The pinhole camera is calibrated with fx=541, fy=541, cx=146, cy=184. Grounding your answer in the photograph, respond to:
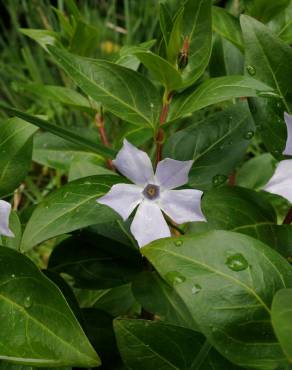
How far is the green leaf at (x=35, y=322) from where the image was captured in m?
0.67

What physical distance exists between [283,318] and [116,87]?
0.45m

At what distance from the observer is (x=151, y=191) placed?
875 mm

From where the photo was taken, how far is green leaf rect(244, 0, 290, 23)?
1.01 metres

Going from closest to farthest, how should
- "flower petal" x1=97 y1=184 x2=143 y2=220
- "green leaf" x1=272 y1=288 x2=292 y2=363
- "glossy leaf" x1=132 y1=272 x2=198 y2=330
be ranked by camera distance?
"green leaf" x1=272 y1=288 x2=292 y2=363
"flower petal" x1=97 y1=184 x2=143 y2=220
"glossy leaf" x1=132 y1=272 x2=198 y2=330

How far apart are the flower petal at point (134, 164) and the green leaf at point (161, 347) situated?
231mm

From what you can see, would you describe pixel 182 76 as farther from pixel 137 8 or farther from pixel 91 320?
pixel 137 8

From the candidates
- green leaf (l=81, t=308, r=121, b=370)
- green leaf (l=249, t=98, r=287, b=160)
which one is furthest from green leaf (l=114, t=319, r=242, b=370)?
green leaf (l=249, t=98, r=287, b=160)

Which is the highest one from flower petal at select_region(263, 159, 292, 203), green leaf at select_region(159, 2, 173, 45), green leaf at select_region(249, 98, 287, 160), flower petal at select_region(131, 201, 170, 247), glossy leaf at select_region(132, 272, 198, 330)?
green leaf at select_region(159, 2, 173, 45)

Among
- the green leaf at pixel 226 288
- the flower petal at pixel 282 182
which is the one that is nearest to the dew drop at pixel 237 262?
the green leaf at pixel 226 288

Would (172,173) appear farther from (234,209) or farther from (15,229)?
(15,229)

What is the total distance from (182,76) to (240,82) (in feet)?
0.45

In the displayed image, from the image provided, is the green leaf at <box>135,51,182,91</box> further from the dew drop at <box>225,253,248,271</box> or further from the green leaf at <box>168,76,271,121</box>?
the dew drop at <box>225,253,248,271</box>

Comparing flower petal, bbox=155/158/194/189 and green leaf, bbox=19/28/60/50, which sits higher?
green leaf, bbox=19/28/60/50

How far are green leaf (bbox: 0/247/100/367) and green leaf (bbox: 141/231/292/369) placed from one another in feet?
0.46
